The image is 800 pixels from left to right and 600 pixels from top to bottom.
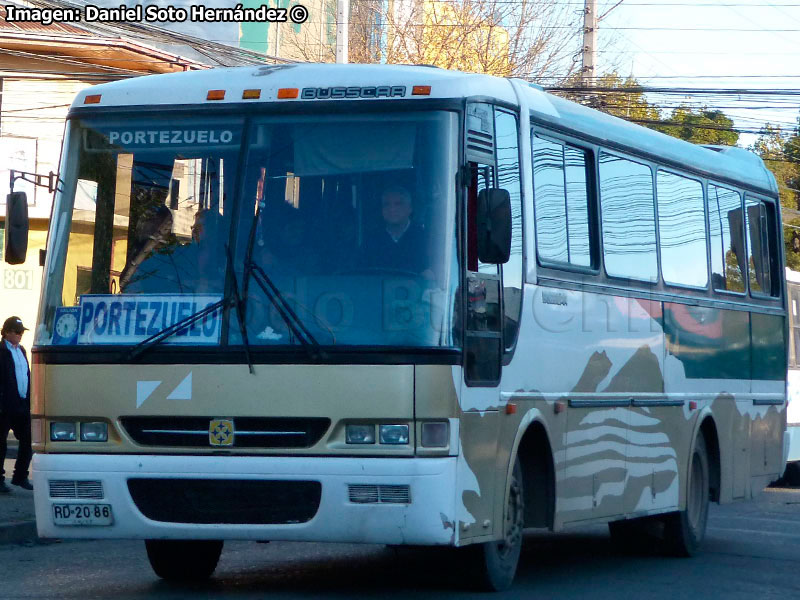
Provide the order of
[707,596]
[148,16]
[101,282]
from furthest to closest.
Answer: [148,16]
[707,596]
[101,282]

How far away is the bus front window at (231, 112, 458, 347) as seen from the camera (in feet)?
24.8

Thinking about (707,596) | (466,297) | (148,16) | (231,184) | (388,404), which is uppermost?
(148,16)

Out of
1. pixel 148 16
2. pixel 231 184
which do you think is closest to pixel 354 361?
pixel 231 184

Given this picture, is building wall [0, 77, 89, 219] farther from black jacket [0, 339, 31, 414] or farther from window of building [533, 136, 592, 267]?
window of building [533, 136, 592, 267]

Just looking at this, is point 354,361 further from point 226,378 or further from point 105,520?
point 105,520

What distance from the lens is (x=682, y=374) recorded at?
36.5ft

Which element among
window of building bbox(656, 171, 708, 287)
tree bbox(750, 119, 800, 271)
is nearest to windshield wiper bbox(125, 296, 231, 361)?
window of building bbox(656, 171, 708, 287)

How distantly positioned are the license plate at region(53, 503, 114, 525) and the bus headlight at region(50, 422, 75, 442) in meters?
0.35

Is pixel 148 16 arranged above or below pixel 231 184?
above

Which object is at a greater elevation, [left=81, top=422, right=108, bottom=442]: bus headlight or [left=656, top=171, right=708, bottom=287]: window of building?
[left=656, top=171, right=708, bottom=287]: window of building

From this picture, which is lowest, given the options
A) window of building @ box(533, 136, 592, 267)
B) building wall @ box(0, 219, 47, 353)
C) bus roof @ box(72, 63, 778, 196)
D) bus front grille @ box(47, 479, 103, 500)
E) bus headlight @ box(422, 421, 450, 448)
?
bus front grille @ box(47, 479, 103, 500)

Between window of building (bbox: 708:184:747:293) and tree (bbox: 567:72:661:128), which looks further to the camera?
tree (bbox: 567:72:661:128)

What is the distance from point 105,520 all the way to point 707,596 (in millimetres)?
3654

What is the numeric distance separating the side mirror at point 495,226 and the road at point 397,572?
6.58 ft
